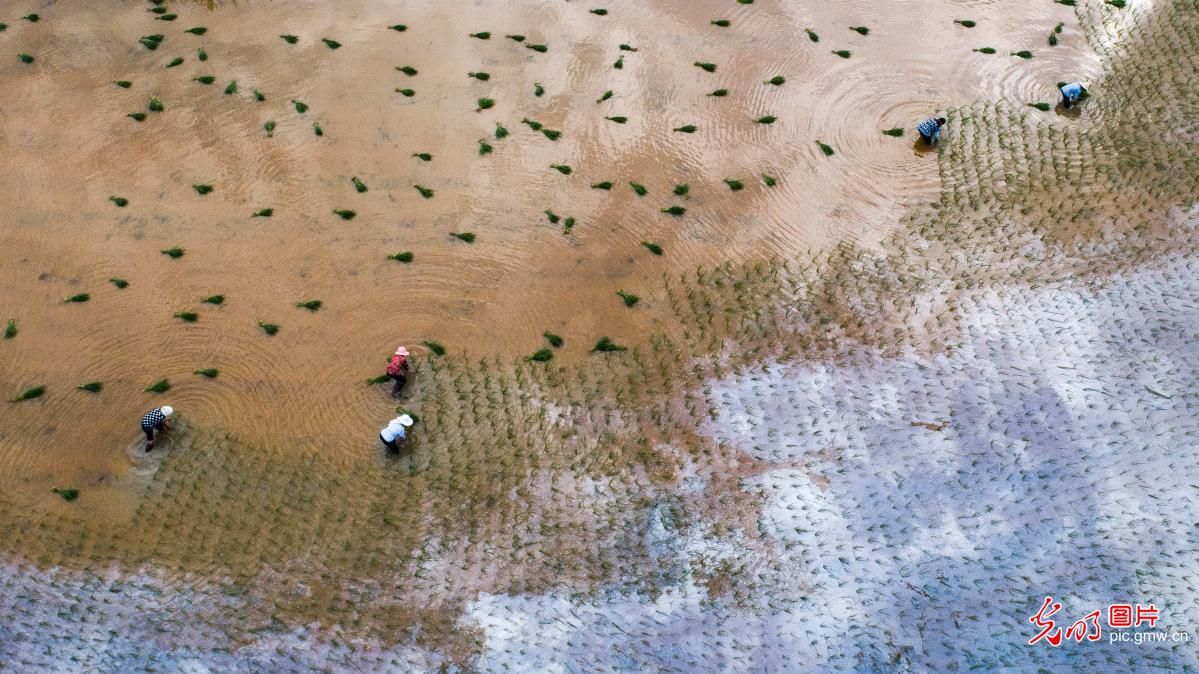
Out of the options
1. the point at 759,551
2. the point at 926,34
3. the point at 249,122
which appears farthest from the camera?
the point at 926,34

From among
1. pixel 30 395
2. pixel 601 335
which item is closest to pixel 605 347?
pixel 601 335

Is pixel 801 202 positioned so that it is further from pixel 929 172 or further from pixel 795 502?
pixel 795 502

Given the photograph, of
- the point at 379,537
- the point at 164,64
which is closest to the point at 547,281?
the point at 379,537

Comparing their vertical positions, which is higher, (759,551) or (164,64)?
(164,64)

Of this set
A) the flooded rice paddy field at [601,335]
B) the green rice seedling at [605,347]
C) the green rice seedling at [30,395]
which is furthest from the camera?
the green rice seedling at [605,347]

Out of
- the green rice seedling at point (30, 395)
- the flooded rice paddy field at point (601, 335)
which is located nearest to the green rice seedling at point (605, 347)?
the flooded rice paddy field at point (601, 335)

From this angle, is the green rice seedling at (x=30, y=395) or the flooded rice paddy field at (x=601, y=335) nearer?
the flooded rice paddy field at (x=601, y=335)

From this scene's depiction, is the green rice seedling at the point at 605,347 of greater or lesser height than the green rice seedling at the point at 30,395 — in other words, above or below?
above

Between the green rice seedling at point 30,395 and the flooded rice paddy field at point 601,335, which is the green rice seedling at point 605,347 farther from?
the green rice seedling at point 30,395
